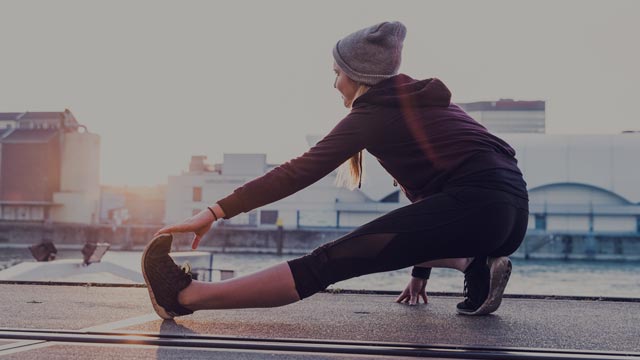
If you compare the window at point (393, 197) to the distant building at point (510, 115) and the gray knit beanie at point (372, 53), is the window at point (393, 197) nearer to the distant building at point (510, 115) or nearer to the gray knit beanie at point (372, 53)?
the distant building at point (510, 115)

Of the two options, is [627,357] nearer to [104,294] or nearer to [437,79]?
[437,79]

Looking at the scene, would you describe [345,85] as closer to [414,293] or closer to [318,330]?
[318,330]

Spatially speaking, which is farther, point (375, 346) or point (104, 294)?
point (104, 294)

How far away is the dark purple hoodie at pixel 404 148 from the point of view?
1.95 m

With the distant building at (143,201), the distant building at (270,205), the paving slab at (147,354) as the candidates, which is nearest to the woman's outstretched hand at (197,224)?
the paving slab at (147,354)

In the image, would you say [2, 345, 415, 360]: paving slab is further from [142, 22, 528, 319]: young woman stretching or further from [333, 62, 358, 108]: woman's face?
[333, 62, 358, 108]: woman's face

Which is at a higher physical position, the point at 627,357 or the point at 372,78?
the point at 372,78

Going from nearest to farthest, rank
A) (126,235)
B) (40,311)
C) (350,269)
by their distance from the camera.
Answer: (350,269) → (40,311) → (126,235)

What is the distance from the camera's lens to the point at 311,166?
1.96 meters

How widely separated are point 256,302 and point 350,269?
0.26 metres

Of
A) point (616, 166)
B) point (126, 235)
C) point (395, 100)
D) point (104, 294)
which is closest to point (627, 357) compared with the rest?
point (395, 100)

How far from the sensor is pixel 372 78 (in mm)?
2049

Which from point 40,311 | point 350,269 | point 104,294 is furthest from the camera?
point 104,294

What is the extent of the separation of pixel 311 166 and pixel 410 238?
325 mm
